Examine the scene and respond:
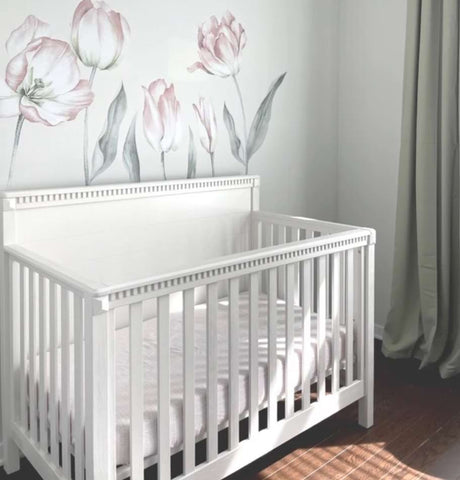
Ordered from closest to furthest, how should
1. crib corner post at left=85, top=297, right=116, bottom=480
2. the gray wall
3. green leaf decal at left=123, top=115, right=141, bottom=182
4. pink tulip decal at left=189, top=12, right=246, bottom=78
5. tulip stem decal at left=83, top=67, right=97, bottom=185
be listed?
1. crib corner post at left=85, top=297, right=116, bottom=480
2. tulip stem decal at left=83, top=67, right=97, bottom=185
3. green leaf decal at left=123, top=115, right=141, bottom=182
4. pink tulip decal at left=189, top=12, right=246, bottom=78
5. the gray wall

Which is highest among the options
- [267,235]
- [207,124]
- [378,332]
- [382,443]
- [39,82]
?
[39,82]

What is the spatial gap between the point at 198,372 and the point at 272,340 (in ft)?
0.87

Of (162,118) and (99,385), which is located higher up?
(162,118)

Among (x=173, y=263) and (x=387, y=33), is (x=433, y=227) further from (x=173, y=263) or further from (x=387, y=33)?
(x=173, y=263)

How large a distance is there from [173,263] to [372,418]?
104cm

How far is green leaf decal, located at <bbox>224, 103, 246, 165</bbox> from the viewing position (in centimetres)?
271

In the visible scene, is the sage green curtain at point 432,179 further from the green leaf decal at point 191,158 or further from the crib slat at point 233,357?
the crib slat at point 233,357

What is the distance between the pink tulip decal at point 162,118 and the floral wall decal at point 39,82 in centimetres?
29

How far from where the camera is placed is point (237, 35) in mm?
2693

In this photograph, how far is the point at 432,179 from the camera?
278cm

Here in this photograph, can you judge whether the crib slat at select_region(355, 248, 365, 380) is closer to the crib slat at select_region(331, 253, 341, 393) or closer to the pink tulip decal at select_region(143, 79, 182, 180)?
the crib slat at select_region(331, 253, 341, 393)

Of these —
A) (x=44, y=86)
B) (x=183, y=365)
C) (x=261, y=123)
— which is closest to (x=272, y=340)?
(x=183, y=365)

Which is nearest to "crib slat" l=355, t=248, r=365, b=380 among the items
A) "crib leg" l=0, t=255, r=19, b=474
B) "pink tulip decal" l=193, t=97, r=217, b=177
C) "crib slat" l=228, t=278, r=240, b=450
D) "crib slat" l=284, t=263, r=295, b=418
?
"crib slat" l=284, t=263, r=295, b=418

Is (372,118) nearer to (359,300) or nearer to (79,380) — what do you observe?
(359,300)
